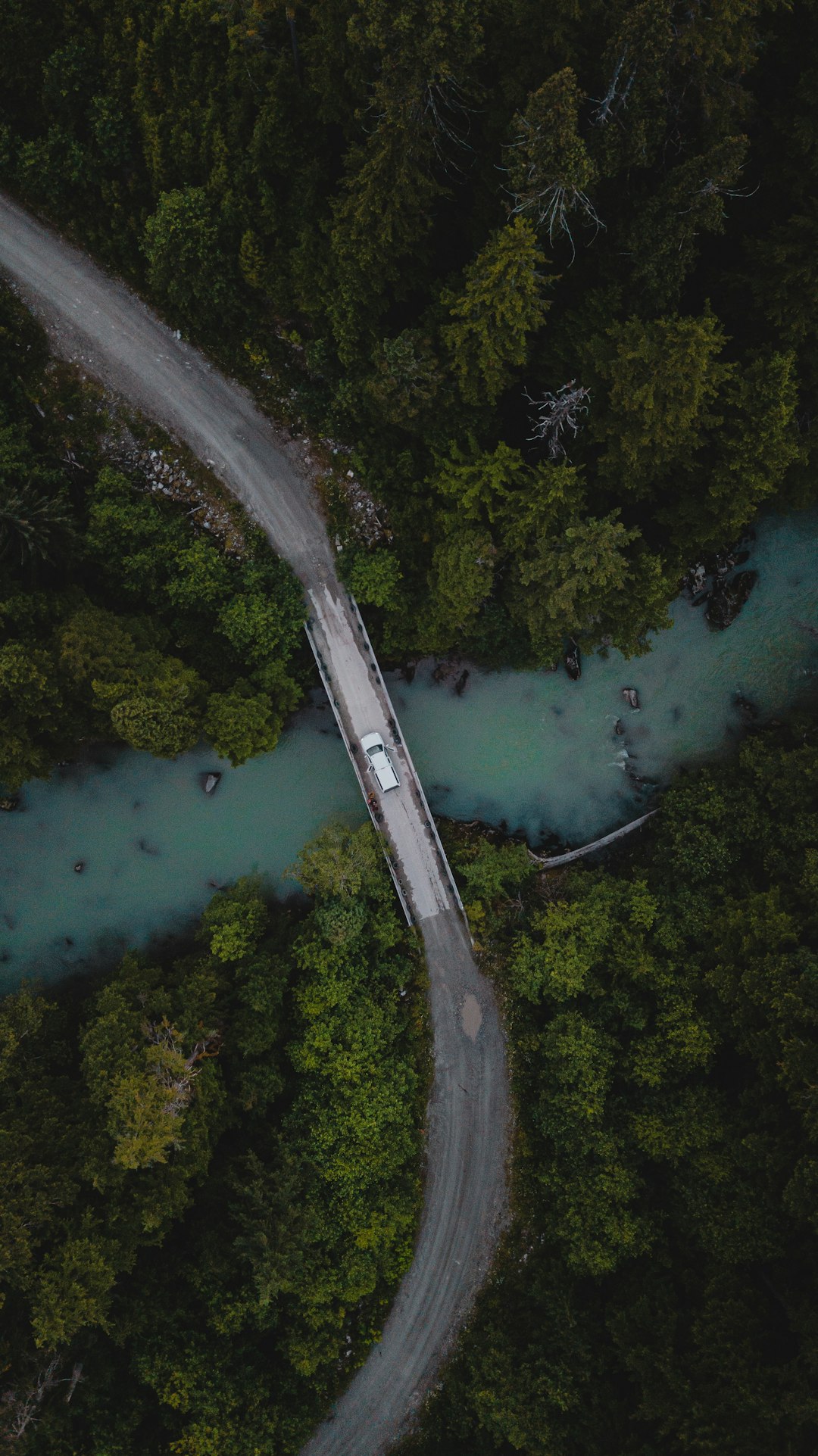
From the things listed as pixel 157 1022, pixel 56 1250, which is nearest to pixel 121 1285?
pixel 56 1250

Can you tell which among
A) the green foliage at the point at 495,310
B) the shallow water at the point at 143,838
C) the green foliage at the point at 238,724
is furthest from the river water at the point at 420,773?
the green foliage at the point at 495,310

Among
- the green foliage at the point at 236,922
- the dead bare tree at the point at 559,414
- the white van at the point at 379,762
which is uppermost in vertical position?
the dead bare tree at the point at 559,414

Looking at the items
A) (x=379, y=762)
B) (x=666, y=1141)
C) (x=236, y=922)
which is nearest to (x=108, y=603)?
(x=379, y=762)

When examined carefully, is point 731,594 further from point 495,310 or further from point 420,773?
point 495,310

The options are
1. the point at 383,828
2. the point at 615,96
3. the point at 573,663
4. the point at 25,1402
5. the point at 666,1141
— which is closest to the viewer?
the point at 615,96

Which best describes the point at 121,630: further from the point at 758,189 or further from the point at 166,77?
the point at 758,189

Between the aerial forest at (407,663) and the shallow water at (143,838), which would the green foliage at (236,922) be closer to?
the aerial forest at (407,663)
